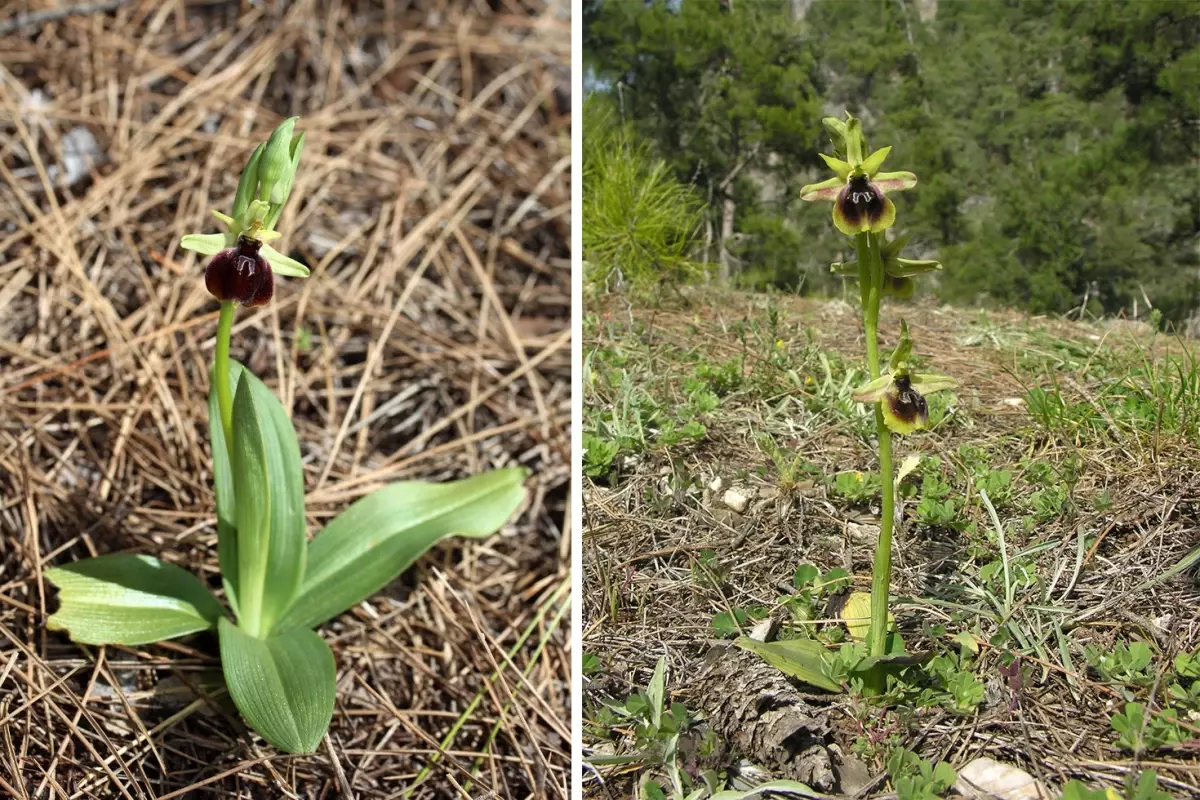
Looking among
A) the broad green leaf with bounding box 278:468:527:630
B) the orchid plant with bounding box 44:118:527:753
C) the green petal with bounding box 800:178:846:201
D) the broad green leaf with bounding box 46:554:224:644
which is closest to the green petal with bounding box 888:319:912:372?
the green petal with bounding box 800:178:846:201

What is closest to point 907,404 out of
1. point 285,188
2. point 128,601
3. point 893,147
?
point 893,147

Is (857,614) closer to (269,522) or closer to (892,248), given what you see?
(892,248)

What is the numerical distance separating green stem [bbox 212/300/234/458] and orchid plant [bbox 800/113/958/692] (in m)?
1.01

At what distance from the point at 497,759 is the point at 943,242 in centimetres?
129

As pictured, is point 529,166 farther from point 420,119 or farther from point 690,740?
point 690,740

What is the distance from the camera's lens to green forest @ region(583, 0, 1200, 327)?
1.75 m

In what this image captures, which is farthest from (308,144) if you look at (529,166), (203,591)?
(203,591)

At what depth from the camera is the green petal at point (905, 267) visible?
1.55m

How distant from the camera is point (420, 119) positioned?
351 cm

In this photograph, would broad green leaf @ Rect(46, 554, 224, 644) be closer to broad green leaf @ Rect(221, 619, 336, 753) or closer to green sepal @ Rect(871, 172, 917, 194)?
broad green leaf @ Rect(221, 619, 336, 753)

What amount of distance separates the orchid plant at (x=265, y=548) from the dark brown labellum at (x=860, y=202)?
889 millimetres

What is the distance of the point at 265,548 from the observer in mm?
2008

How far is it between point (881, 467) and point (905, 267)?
296mm

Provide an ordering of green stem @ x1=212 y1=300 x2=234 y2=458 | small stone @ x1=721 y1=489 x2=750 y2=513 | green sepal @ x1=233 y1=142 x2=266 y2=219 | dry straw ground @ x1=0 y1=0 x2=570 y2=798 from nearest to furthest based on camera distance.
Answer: small stone @ x1=721 y1=489 x2=750 y2=513, green sepal @ x1=233 y1=142 x2=266 y2=219, green stem @ x1=212 y1=300 x2=234 y2=458, dry straw ground @ x1=0 y1=0 x2=570 y2=798
